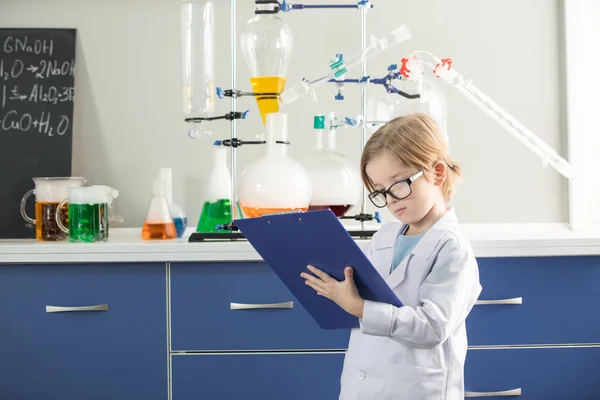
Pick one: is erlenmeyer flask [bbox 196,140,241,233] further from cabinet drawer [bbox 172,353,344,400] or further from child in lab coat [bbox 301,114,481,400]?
child in lab coat [bbox 301,114,481,400]

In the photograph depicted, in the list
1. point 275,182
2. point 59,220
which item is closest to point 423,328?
point 275,182

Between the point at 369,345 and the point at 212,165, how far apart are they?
1.11 m

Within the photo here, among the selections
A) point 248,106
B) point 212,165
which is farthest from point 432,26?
point 212,165

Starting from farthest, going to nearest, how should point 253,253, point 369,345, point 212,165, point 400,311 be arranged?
1. point 212,165
2. point 253,253
3. point 369,345
4. point 400,311

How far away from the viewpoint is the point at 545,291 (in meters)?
1.98

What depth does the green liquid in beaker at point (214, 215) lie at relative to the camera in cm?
212

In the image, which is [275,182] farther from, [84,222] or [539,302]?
[539,302]

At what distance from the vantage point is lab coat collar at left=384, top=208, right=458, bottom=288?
134 centimetres

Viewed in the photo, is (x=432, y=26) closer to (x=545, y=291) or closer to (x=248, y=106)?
(x=248, y=106)

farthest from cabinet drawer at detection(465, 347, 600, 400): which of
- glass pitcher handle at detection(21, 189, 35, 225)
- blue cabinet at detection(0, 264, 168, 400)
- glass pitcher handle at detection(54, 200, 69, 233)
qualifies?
glass pitcher handle at detection(21, 189, 35, 225)

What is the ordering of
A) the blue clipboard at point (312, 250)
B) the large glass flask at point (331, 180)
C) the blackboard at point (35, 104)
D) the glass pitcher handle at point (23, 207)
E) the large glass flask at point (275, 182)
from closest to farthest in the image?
the blue clipboard at point (312, 250) < the large glass flask at point (275, 182) < the large glass flask at point (331, 180) < the glass pitcher handle at point (23, 207) < the blackboard at point (35, 104)

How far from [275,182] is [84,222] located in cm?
51

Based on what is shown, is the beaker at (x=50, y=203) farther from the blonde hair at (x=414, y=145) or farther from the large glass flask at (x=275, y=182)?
the blonde hair at (x=414, y=145)

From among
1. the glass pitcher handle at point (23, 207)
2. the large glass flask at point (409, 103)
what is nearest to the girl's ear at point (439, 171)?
the large glass flask at point (409, 103)
